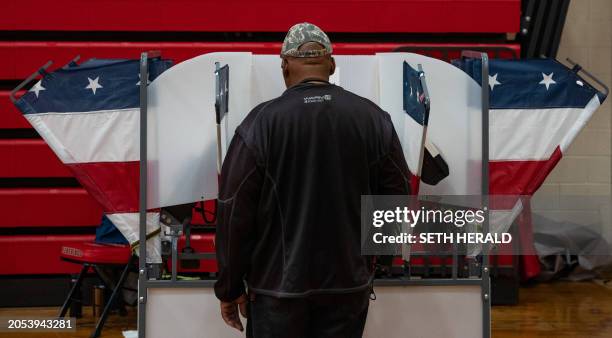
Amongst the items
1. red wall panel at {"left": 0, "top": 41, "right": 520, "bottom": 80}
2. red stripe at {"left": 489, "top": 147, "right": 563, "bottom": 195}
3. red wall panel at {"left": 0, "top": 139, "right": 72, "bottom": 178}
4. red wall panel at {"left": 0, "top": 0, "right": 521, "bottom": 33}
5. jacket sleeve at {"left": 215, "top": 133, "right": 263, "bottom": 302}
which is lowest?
jacket sleeve at {"left": 215, "top": 133, "right": 263, "bottom": 302}

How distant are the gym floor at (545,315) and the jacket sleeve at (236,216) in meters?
2.42

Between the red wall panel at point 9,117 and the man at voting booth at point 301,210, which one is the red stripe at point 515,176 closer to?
the man at voting booth at point 301,210

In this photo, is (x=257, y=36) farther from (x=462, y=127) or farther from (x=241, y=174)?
(x=241, y=174)

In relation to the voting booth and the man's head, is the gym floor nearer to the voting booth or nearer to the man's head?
the voting booth

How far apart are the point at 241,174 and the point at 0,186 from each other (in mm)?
3765

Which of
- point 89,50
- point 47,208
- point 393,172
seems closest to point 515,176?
point 393,172

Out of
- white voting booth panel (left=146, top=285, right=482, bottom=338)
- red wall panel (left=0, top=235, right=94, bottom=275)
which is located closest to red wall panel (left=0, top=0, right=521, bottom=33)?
red wall panel (left=0, top=235, right=94, bottom=275)

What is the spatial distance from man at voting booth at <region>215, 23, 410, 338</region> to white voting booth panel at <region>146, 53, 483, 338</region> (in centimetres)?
64

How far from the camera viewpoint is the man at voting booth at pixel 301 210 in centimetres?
288

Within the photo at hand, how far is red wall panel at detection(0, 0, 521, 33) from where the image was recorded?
605 centimetres

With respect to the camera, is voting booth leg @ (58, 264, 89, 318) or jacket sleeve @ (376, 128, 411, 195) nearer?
jacket sleeve @ (376, 128, 411, 195)

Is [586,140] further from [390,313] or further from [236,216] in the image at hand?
[236,216]

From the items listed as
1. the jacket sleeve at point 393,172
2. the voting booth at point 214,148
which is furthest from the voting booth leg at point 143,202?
the jacket sleeve at point 393,172

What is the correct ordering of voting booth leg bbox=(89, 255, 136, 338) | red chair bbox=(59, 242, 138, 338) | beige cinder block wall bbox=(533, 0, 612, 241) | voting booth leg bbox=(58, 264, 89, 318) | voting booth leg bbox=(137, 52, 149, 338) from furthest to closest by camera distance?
beige cinder block wall bbox=(533, 0, 612, 241), voting booth leg bbox=(58, 264, 89, 318), red chair bbox=(59, 242, 138, 338), voting booth leg bbox=(89, 255, 136, 338), voting booth leg bbox=(137, 52, 149, 338)
